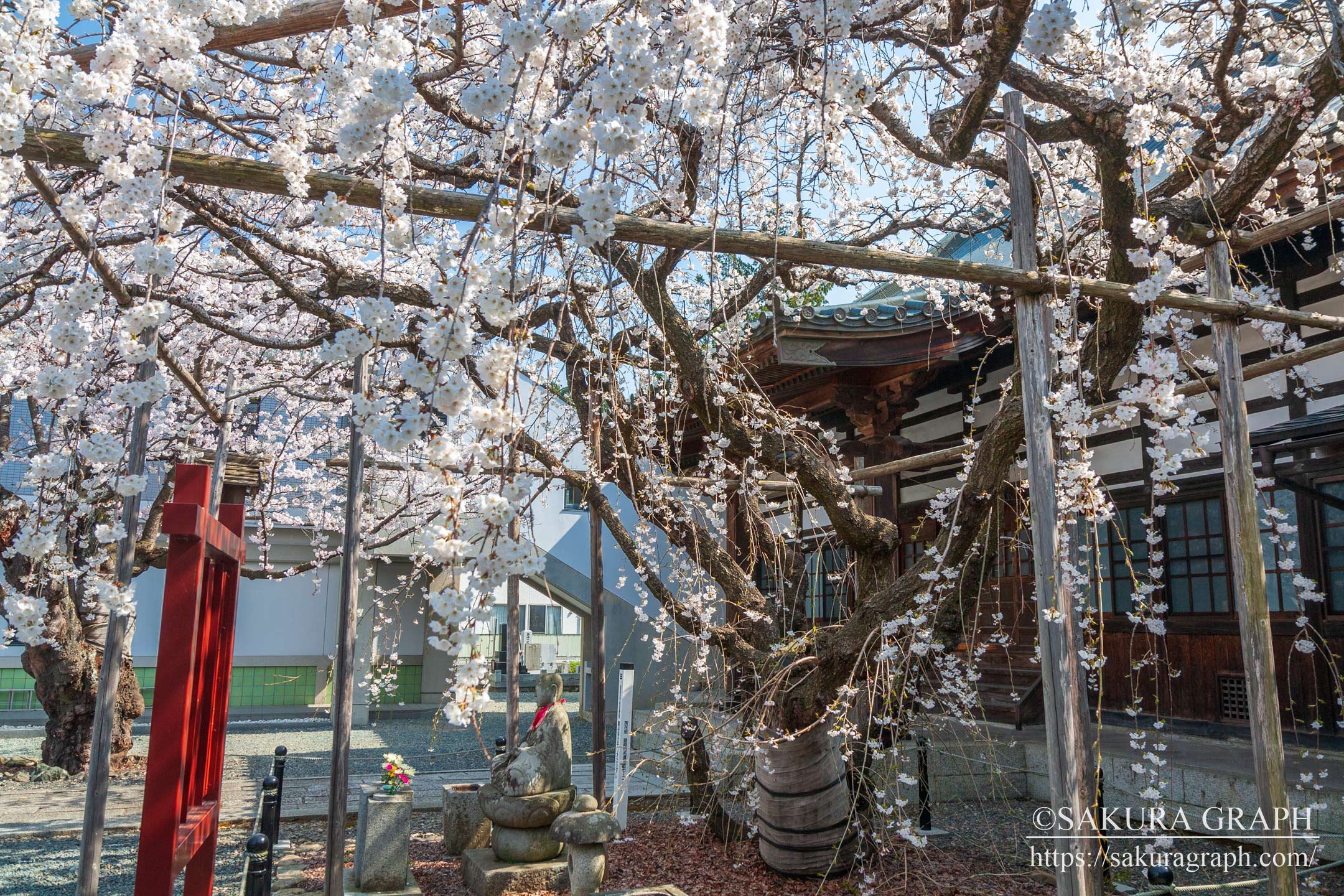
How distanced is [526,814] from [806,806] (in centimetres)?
176

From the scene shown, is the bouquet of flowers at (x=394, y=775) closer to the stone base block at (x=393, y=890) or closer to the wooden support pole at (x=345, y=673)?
the stone base block at (x=393, y=890)

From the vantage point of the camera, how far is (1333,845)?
4488 mm

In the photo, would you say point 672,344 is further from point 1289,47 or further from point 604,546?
point 604,546

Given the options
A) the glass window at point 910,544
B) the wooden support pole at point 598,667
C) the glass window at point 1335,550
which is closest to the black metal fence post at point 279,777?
the wooden support pole at point 598,667

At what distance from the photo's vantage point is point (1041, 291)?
2.88m

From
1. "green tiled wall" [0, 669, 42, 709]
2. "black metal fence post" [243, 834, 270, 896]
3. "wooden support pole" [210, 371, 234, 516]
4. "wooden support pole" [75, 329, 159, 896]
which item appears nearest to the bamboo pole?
"wooden support pole" [75, 329, 159, 896]

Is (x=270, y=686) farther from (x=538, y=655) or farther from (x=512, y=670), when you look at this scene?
(x=512, y=670)

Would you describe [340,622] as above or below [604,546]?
below

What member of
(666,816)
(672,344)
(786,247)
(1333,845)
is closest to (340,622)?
(672,344)

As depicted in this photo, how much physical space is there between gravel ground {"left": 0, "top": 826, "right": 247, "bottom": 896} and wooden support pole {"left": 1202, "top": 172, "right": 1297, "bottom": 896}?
5556 millimetres

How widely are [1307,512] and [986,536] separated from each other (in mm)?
3937

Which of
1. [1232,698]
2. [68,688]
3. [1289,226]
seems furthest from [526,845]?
[68,688]

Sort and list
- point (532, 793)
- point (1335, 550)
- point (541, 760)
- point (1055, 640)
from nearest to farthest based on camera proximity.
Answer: point (1055, 640)
point (532, 793)
point (541, 760)
point (1335, 550)

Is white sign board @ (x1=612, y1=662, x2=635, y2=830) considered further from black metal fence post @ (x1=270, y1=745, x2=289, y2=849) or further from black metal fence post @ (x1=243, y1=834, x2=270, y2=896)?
black metal fence post @ (x1=243, y1=834, x2=270, y2=896)
